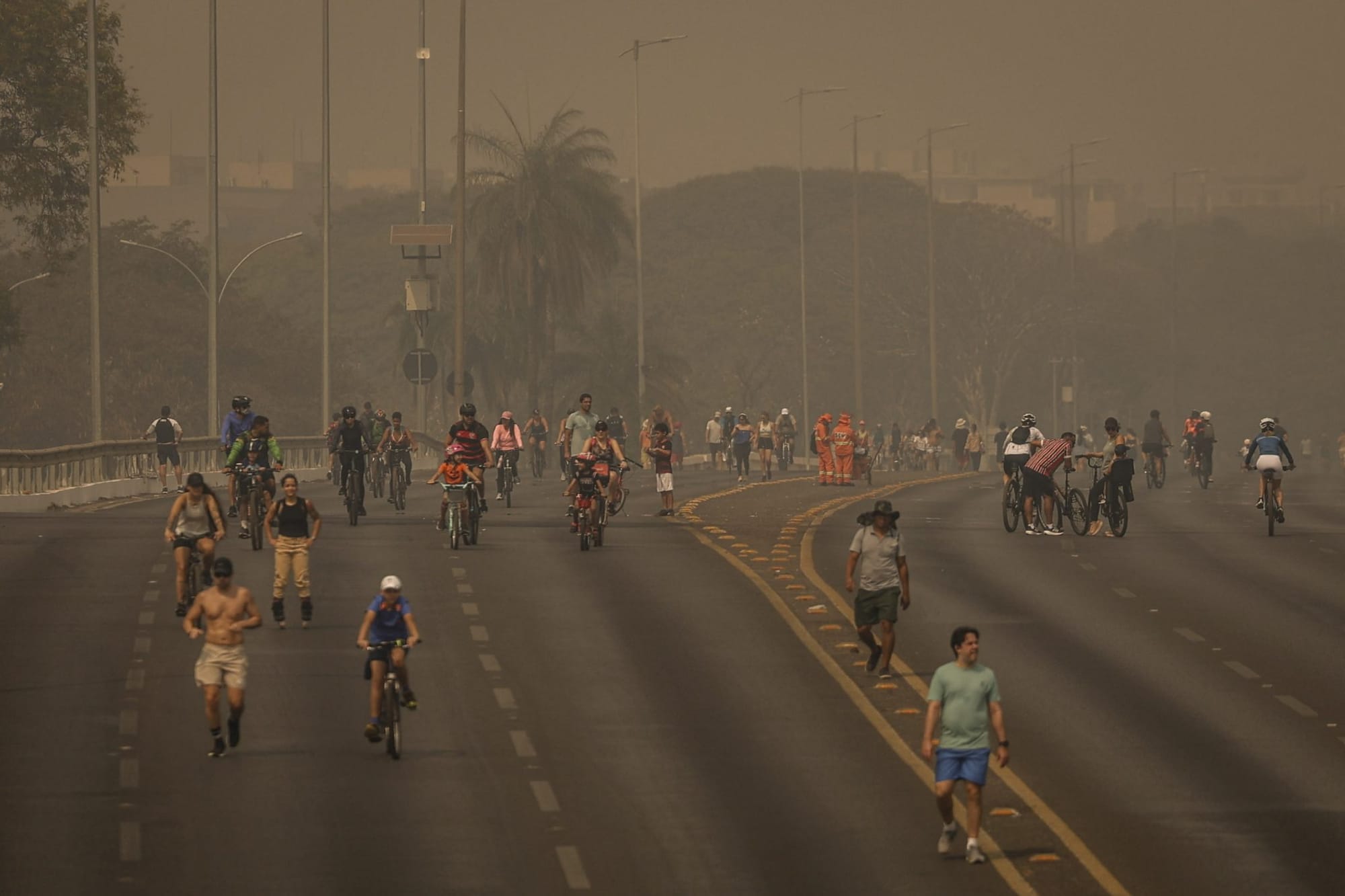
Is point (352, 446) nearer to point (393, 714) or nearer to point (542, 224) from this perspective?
point (393, 714)

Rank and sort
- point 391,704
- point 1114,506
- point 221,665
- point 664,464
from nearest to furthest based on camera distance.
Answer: point 221,665
point 391,704
point 1114,506
point 664,464

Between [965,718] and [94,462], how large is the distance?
36.1m

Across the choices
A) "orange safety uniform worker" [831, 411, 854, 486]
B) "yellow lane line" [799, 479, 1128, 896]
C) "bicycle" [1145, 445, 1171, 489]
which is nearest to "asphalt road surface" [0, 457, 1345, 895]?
"yellow lane line" [799, 479, 1128, 896]

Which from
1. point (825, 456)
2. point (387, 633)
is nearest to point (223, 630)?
point (387, 633)

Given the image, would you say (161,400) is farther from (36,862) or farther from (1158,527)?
(36,862)

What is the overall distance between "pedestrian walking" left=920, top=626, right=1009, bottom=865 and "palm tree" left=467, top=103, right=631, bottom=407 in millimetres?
70110

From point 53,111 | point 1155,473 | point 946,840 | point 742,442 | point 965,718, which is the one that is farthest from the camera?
point 53,111

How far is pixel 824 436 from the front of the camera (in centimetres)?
5722

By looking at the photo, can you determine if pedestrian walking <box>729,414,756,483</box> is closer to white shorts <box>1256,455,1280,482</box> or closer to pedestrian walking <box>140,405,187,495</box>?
pedestrian walking <box>140,405,187,495</box>

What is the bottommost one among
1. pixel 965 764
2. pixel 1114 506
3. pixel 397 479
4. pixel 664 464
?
pixel 965 764

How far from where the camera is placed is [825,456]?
189 feet

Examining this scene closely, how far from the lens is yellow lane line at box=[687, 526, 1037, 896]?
→ 17.9m

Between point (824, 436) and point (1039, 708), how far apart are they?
3300 cm

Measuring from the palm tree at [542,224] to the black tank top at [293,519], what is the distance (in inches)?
2387
